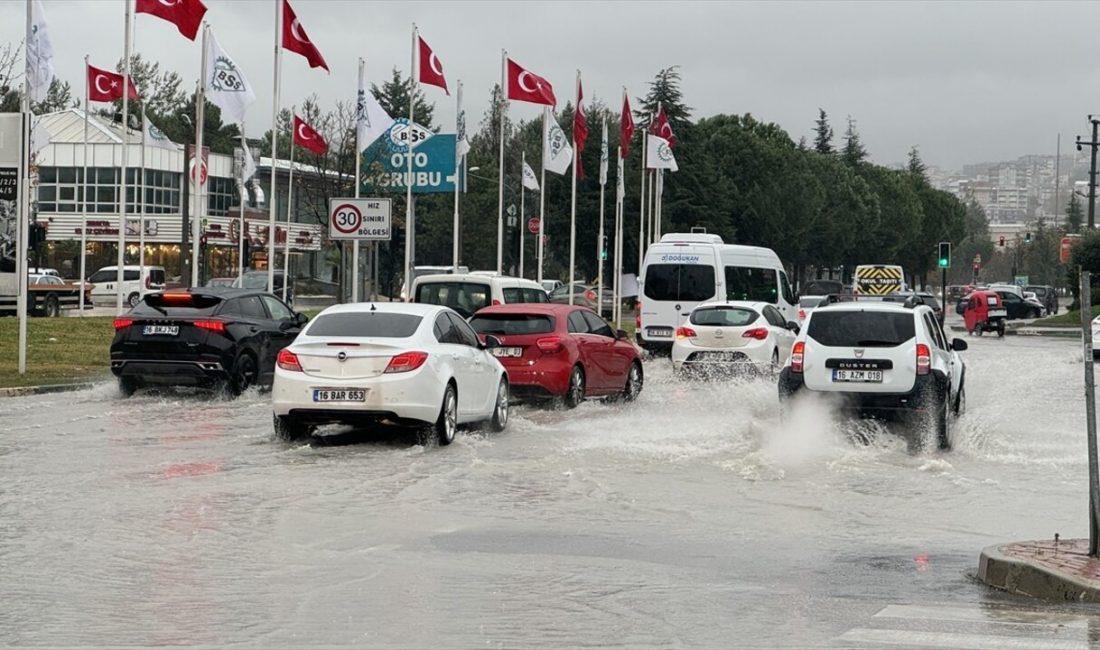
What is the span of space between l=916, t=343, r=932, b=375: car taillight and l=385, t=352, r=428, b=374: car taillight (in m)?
5.06

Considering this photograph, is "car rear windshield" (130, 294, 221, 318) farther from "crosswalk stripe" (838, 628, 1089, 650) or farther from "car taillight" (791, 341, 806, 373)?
"crosswalk stripe" (838, 628, 1089, 650)

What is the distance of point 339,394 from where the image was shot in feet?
52.9

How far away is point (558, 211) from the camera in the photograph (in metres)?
85.4

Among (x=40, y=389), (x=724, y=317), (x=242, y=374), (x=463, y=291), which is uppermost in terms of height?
(x=463, y=291)

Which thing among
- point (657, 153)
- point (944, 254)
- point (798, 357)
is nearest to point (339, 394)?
point (798, 357)

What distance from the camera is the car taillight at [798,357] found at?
17.1 m

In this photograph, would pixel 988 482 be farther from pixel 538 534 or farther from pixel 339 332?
pixel 339 332

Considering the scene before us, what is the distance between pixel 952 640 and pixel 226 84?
30.2 metres

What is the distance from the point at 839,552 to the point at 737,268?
79.0 ft

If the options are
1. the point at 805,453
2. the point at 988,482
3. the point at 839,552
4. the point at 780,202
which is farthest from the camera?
the point at 780,202

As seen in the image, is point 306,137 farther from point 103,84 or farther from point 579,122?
point 579,122

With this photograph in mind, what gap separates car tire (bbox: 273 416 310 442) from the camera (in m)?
16.5

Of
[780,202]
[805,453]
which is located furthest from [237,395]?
[780,202]

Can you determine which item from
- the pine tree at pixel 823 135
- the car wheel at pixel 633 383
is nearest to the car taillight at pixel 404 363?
the car wheel at pixel 633 383
